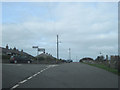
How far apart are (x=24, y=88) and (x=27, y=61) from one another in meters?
35.4

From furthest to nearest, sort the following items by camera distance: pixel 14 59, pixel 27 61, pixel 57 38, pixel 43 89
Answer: pixel 57 38 < pixel 27 61 < pixel 14 59 < pixel 43 89

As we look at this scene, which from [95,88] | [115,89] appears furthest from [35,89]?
[115,89]

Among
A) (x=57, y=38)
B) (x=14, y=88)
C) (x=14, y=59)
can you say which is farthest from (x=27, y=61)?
(x=14, y=88)

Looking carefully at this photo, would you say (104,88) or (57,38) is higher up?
(57,38)

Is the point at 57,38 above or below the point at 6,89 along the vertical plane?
above

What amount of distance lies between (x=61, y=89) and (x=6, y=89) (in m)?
2.30

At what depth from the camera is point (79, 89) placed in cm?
838

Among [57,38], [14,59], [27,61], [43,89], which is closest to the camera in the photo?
[43,89]

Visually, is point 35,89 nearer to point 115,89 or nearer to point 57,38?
point 115,89

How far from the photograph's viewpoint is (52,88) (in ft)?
A: 28.1

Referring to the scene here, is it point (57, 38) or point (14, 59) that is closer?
point (14, 59)

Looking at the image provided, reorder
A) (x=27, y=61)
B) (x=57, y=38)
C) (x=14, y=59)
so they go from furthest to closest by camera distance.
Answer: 1. (x=57, y=38)
2. (x=27, y=61)
3. (x=14, y=59)

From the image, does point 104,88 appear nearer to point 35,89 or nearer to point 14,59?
point 35,89

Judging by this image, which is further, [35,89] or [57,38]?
[57,38]
